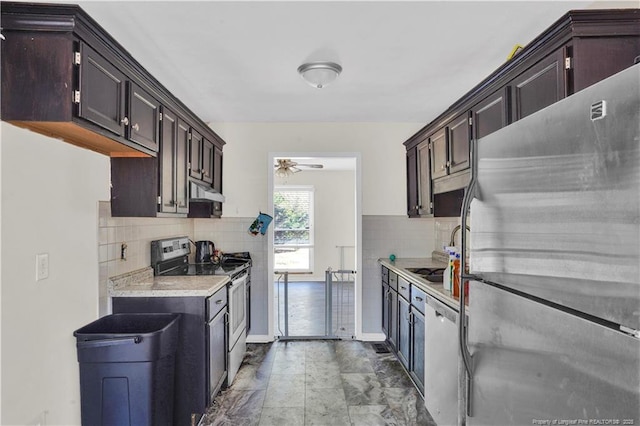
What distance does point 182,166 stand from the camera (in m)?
2.91

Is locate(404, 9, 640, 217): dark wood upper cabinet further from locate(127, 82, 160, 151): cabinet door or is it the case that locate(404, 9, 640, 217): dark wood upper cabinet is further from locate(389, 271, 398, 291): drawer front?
locate(127, 82, 160, 151): cabinet door

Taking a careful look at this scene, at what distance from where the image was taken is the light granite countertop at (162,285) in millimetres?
2354

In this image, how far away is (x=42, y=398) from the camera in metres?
1.79

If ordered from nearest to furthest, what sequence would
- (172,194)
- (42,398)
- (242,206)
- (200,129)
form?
1. (42,398)
2. (172,194)
3. (200,129)
4. (242,206)

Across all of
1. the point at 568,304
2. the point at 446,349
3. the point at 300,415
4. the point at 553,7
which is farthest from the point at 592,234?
the point at 300,415

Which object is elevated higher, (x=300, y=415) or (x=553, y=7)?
(x=553, y=7)

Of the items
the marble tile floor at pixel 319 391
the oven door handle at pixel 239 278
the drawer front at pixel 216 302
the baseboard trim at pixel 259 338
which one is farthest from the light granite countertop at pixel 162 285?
the baseboard trim at pixel 259 338

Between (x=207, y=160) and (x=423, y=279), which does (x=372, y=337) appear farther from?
(x=207, y=160)

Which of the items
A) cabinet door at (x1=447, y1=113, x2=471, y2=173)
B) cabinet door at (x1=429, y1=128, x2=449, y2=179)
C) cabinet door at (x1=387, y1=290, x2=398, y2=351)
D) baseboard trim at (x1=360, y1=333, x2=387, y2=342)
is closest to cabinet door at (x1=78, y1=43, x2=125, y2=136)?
cabinet door at (x1=447, y1=113, x2=471, y2=173)

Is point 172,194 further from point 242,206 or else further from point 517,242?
point 517,242

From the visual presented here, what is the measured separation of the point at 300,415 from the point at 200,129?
8.35 ft

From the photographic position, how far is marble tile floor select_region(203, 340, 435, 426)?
250 cm

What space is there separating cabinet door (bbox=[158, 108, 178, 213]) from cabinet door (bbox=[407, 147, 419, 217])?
2.37 meters

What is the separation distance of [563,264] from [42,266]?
222 centimetres
